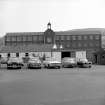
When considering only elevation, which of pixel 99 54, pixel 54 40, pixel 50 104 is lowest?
pixel 50 104

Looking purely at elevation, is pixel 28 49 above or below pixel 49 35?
below

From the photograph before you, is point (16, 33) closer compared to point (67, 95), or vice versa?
point (67, 95)

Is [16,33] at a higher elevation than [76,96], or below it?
higher

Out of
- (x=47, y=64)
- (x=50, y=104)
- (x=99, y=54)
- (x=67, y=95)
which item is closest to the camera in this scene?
(x=50, y=104)

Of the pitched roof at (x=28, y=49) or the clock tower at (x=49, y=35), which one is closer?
the pitched roof at (x=28, y=49)

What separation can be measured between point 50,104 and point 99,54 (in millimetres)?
39542

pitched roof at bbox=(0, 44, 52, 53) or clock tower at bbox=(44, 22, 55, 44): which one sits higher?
clock tower at bbox=(44, 22, 55, 44)

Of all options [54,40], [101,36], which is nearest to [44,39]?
[54,40]

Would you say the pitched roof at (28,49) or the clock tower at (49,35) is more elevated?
the clock tower at (49,35)

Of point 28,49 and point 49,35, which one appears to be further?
point 49,35

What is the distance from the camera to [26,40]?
303ft

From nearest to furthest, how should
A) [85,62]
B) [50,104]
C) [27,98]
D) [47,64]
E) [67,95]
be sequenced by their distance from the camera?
[50,104] → [27,98] → [67,95] → [47,64] → [85,62]

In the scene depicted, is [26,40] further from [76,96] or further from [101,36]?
[76,96]

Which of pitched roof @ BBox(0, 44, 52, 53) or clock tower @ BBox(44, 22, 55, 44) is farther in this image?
clock tower @ BBox(44, 22, 55, 44)
